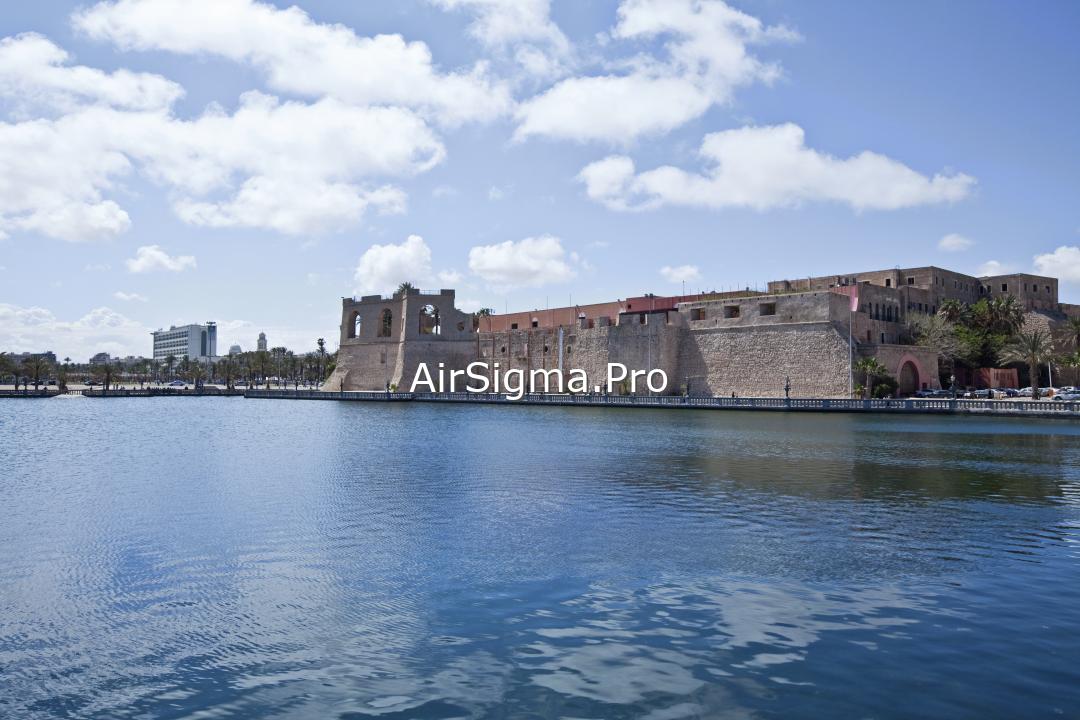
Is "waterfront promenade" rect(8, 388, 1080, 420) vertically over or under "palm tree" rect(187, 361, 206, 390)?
under

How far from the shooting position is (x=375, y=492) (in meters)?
16.3

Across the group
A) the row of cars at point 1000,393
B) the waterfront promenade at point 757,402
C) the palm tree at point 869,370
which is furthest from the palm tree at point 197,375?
the row of cars at point 1000,393

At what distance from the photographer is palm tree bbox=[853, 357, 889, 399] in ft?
161

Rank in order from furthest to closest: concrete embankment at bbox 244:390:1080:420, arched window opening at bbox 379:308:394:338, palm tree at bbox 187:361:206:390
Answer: palm tree at bbox 187:361:206:390, arched window opening at bbox 379:308:394:338, concrete embankment at bbox 244:390:1080:420

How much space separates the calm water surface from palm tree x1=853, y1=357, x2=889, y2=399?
3037 cm

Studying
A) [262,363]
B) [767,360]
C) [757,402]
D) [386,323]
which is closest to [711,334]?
[767,360]

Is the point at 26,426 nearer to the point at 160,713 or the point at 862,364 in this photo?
the point at 160,713

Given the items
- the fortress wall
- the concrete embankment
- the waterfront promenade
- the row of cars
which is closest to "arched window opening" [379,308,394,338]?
the waterfront promenade

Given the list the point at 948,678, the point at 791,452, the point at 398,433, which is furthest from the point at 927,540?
the point at 398,433

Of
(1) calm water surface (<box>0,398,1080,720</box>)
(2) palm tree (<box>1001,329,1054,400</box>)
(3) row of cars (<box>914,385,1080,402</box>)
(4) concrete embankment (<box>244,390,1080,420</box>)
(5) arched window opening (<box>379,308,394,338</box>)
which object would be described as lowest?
(1) calm water surface (<box>0,398,1080,720</box>)

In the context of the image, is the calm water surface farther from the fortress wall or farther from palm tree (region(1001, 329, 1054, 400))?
palm tree (region(1001, 329, 1054, 400))

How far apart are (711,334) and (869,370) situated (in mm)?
11943

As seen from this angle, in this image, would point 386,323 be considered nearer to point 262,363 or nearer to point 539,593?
point 262,363

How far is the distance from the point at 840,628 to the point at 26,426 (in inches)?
1654
